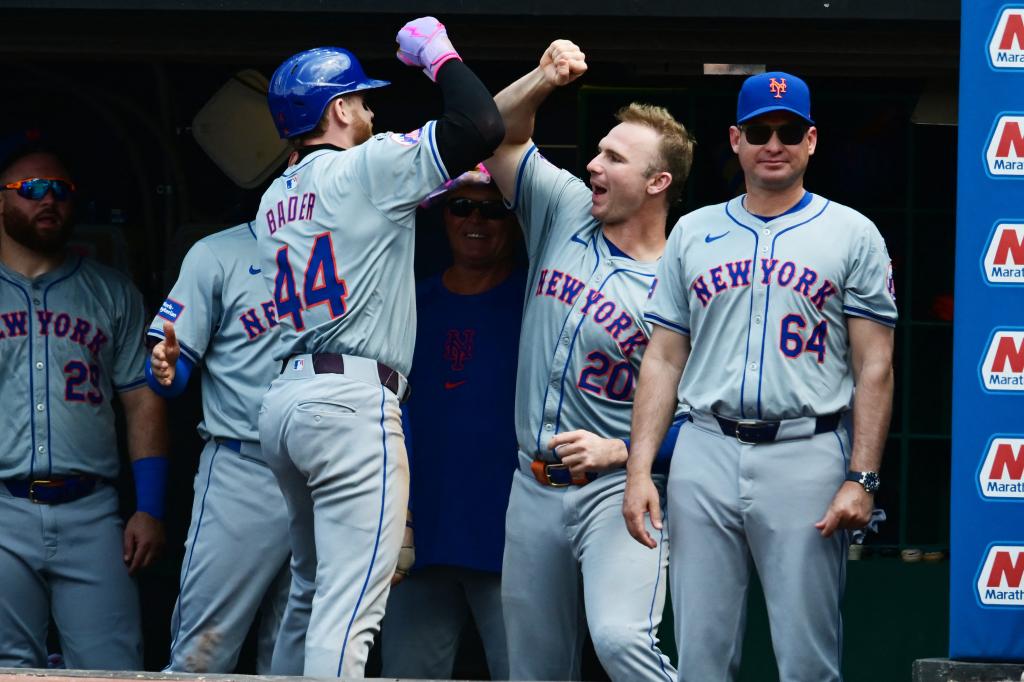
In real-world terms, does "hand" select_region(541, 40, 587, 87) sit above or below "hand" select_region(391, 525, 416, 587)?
above

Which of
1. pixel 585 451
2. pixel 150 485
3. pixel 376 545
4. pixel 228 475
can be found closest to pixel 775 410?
pixel 585 451

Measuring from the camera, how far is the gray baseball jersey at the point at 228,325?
4.88 metres

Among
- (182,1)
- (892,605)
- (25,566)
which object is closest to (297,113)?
(182,1)

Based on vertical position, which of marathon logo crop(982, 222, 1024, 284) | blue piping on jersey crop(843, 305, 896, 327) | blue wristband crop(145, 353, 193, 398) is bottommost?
blue wristband crop(145, 353, 193, 398)

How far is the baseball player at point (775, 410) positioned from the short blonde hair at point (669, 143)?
1.37 feet

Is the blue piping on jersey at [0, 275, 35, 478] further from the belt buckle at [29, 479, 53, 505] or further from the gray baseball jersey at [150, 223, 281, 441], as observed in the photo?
the gray baseball jersey at [150, 223, 281, 441]

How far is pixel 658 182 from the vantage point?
14.7 ft

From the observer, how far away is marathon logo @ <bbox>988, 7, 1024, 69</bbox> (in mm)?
4078

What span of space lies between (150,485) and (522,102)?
178 centimetres

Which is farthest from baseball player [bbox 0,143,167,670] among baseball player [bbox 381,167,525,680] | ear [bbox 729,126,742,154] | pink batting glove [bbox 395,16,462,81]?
ear [bbox 729,126,742,154]

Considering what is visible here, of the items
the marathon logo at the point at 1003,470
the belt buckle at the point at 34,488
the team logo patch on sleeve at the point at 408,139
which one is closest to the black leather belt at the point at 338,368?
the team logo patch on sleeve at the point at 408,139

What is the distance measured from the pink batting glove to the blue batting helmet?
195 mm

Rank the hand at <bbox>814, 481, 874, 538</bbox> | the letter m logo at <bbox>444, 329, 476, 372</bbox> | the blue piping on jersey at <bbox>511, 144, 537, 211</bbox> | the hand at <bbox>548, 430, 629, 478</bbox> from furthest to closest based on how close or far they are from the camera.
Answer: the letter m logo at <bbox>444, 329, 476, 372</bbox>
the blue piping on jersey at <bbox>511, 144, 537, 211</bbox>
the hand at <bbox>548, 430, 629, 478</bbox>
the hand at <bbox>814, 481, 874, 538</bbox>

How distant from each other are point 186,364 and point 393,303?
3.07ft
